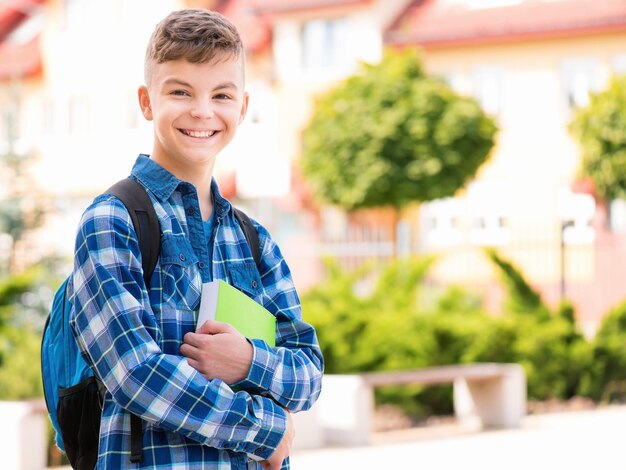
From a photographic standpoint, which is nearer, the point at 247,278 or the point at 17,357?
the point at 247,278

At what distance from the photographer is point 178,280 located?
2436 millimetres

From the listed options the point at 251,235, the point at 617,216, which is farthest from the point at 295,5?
the point at 251,235

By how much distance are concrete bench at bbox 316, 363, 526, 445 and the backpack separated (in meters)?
6.69

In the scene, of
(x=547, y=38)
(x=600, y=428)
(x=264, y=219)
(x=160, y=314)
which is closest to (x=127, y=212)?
(x=160, y=314)

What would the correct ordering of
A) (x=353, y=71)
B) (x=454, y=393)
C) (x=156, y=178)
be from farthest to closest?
(x=353, y=71) < (x=454, y=393) < (x=156, y=178)

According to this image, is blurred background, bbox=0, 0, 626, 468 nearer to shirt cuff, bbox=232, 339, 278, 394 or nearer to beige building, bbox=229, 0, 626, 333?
beige building, bbox=229, 0, 626, 333

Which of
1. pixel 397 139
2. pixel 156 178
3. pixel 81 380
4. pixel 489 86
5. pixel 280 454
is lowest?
pixel 280 454

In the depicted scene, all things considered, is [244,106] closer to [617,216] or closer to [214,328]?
[214,328]

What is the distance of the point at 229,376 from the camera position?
2.41m

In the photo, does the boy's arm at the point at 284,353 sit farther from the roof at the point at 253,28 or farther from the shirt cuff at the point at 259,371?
the roof at the point at 253,28

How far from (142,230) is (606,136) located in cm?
2200

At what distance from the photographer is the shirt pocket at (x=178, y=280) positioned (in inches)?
95.3

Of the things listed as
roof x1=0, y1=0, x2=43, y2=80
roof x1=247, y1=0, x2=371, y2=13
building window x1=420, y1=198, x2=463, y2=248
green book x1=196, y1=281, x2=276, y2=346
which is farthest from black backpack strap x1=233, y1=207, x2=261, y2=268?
roof x1=0, y1=0, x2=43, y2=80

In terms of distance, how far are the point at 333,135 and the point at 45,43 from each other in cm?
1234
